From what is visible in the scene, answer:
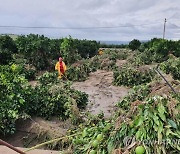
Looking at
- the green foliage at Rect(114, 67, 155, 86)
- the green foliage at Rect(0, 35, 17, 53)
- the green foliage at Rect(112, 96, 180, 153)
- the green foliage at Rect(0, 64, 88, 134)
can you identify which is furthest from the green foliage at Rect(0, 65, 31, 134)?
the green foliage at Rect(0, 35, 17, 53)

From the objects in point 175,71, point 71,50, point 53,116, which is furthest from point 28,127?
point 71,50

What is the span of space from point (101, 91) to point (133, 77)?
5.96 ft

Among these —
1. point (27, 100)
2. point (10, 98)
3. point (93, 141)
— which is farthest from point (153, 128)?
point (27, 100)

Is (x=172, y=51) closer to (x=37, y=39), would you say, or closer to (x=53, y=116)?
(x=37, y=39)

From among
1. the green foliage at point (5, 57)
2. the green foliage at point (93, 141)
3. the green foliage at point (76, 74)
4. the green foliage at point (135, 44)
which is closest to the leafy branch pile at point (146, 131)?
the green foliage at point (93, 141)

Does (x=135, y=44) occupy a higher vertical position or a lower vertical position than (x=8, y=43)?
lower

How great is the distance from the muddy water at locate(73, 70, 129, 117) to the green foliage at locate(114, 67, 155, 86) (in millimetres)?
365

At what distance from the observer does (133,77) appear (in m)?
13.2

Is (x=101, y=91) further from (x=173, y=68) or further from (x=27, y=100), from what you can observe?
(x=27, y=100)

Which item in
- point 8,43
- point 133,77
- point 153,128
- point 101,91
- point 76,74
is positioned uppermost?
point 153,128

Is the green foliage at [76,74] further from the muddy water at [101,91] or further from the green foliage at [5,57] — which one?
the green foliage at [5,57]

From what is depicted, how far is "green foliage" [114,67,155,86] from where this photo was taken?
42.9 ft

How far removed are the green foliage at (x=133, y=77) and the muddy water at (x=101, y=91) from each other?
37 cm

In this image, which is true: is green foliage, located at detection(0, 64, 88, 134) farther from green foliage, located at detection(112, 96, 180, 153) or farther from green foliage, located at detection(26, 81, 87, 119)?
green foliage, located at detection(112, 96, 180, 153)
